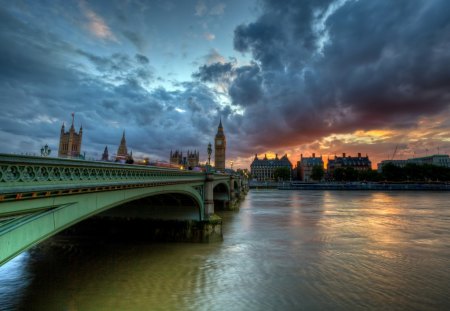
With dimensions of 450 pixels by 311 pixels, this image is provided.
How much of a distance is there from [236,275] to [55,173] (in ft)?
38.8

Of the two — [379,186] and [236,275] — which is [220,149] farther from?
[236,275]

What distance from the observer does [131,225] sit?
2505cm

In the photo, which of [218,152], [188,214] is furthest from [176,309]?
[218,152]

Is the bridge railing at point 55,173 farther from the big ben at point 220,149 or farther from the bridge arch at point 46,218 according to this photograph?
the big ben at point 220,149

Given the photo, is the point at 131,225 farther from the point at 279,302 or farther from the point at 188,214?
the point at 279,302

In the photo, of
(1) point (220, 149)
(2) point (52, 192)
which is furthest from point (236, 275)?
(1) point (220, 149)

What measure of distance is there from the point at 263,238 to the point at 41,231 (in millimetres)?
21578

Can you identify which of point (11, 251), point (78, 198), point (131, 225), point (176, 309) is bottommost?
point (176, 309)

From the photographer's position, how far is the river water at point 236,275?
40.4 ft

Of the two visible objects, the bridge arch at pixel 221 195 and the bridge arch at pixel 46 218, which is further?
the bridge arch at pixel 221 195

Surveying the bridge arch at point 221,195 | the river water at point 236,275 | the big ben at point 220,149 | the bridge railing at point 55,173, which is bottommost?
the river water at point 236,275

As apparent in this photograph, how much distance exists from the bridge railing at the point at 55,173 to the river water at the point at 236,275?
595cm

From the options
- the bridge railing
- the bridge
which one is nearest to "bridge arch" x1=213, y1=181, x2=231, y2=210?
the bridge

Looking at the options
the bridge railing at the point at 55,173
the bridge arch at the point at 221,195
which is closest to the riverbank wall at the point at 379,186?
the bridge arch at the point at 221,195
